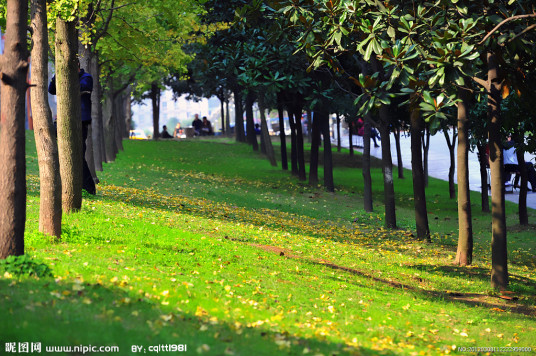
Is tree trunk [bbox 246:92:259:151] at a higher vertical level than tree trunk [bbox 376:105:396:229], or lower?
higher

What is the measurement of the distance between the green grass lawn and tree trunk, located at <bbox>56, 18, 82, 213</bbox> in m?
0.55

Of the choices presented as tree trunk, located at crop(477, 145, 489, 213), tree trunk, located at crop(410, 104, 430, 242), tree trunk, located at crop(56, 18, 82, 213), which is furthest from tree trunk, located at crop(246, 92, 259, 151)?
tree trunk, located at crop(56, 18, 82, 213)

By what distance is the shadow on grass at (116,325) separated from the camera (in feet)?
17.3

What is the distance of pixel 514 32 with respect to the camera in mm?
10406

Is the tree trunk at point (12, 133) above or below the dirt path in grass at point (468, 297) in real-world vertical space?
above

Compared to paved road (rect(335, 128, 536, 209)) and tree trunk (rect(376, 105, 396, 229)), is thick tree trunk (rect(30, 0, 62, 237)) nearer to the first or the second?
tree trunk (rect(376, 105, 396, 229))

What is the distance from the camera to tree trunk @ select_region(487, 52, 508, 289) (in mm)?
11203

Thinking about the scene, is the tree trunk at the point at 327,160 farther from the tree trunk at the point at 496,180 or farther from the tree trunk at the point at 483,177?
the tree trunk at the point at 496,180

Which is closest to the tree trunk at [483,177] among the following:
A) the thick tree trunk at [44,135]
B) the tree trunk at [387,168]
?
the tree trunk at [387,168]

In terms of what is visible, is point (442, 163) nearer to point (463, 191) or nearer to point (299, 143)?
point (299, 143)

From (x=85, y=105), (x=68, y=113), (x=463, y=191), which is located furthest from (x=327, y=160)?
(x=68, y=113)

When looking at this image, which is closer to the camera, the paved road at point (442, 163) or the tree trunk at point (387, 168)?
the tree trunk at point (387, 168)

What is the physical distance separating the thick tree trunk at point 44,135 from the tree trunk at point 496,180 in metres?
6.71

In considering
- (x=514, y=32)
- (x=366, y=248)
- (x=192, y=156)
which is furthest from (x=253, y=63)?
(x=192, y=156)
